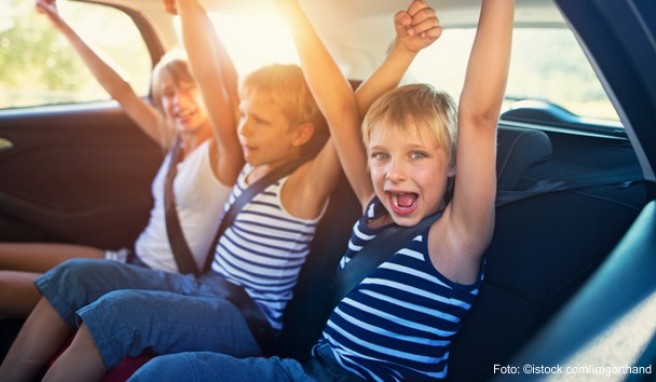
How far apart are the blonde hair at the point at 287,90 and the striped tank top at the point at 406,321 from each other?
1.90 feet

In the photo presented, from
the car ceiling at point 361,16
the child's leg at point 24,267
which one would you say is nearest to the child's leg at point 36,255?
the child's leg at point 24,267

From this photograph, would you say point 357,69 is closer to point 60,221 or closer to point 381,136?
point 381,136

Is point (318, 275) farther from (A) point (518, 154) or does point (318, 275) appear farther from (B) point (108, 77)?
(B) point (108, 77)

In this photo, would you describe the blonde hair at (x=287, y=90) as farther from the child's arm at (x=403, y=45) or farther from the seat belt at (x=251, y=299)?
the child's arm at (x=403, y=45)

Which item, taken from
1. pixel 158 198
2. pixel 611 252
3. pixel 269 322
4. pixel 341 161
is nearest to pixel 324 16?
pixel 341 161

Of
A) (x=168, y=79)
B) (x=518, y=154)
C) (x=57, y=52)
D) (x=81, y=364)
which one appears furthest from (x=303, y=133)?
(x=57, y=52)

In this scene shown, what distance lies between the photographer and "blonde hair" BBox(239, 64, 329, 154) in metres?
1.72

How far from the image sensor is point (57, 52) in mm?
2412

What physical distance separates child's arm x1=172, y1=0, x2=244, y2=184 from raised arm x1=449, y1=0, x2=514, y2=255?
947 mm

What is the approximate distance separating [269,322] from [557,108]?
45.4 inches

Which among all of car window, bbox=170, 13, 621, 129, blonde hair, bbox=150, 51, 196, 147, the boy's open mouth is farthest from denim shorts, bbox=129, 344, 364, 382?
blonde hair, bbox=150, 51, 196, 147

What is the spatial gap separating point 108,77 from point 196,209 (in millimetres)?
729

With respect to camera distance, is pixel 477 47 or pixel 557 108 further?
pixel 557 108

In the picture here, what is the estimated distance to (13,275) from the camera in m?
1.86
